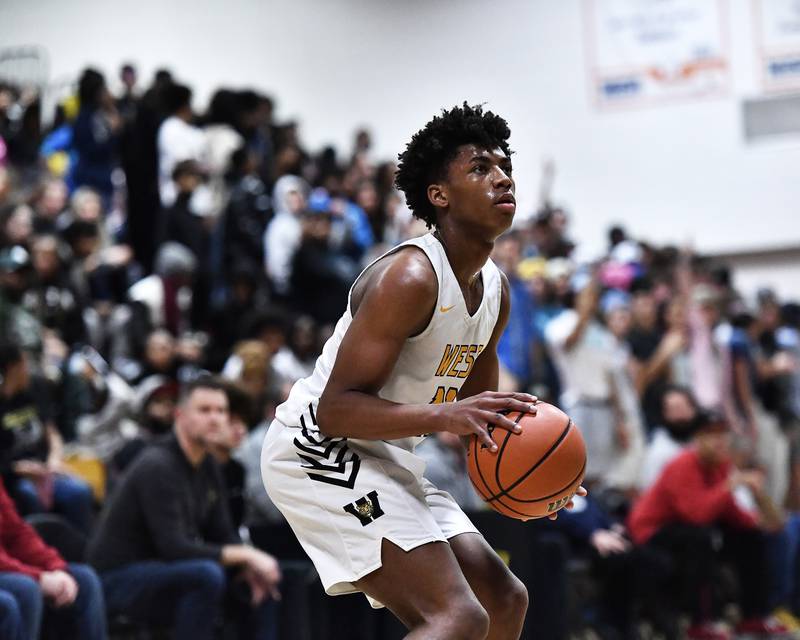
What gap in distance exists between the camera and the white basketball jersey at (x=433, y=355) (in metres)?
3.71

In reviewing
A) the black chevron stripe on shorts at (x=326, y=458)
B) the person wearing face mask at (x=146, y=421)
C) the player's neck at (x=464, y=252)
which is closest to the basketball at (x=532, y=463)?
the black chevron stripe on shorts at (x=326, y=458)

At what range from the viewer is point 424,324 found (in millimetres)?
3672

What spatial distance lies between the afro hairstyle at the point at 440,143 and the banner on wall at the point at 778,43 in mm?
14173

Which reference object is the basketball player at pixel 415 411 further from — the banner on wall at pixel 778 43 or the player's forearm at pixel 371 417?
the banner on wall at pixel 778 43

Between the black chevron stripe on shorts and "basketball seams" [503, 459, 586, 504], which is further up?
the black chevron stripe on shorts

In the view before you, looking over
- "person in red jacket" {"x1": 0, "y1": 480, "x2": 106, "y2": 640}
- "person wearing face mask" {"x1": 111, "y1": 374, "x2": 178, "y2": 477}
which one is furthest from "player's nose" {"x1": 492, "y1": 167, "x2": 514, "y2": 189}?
"person wearing face mask" {"x1": 111, "y1": 374, "x2": 178, "y2": 477}

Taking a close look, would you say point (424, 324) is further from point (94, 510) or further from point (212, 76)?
point (212, 76)

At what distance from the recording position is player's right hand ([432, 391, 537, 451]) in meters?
3.36

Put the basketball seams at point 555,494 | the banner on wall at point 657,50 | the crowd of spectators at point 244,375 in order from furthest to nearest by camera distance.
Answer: the banner on wall at point 657,50
the crowd of spectators at point 244,375
the basketball seams at point 555,494

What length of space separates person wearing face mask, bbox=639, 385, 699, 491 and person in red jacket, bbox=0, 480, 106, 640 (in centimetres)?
452

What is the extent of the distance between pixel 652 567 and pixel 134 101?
713cm

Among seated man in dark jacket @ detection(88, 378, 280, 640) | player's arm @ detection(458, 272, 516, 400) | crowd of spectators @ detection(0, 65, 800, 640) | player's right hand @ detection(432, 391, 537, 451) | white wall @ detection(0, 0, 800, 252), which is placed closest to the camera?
player's right hand @ detection(432, 391, 537, 451)

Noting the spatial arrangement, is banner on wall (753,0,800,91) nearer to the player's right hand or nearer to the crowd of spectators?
the crowd of spectators

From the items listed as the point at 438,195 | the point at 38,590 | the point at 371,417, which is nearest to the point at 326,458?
the point at 371,417
